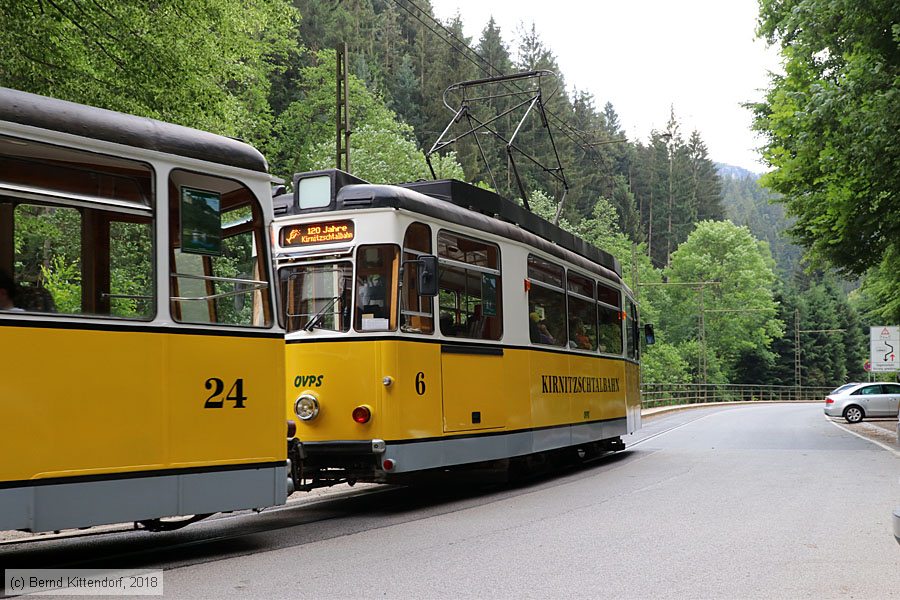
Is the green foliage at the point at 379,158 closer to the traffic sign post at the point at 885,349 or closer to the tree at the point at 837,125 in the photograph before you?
the traffic sign post at the point at 885,349

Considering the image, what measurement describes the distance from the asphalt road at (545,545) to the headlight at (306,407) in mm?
1033

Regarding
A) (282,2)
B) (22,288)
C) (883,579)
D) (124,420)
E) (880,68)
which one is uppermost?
(282,2)

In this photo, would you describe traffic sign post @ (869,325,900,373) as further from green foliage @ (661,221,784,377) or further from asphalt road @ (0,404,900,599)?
green foliage @ (661,221,784,377)

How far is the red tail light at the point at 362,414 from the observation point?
9.91 m

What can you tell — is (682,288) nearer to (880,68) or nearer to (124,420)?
(880,68)

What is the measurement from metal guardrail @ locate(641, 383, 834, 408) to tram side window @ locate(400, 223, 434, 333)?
33.5m

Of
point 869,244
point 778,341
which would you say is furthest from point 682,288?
point 869,244

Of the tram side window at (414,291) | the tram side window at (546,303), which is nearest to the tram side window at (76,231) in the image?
the tram side window at (414,291)

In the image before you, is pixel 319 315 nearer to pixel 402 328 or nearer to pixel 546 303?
pixel 402 328

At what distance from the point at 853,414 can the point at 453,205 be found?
29.4 m

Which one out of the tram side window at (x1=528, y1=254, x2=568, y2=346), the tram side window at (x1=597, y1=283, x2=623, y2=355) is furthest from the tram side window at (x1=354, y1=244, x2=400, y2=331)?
the tram side window at (x1=597, y1=283, x2=623, y2=355)

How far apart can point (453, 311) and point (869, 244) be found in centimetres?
1458

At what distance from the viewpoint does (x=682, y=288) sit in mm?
80250

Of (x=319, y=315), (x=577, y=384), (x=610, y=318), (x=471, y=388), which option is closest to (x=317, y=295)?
(x=319, y=315)
